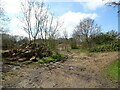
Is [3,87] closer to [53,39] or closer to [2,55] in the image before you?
[2,55]

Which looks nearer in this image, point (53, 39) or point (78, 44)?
point (53, 39)

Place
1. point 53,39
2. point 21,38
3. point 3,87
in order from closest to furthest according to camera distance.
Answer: point 3,87 → point 53,39 → point 21,38

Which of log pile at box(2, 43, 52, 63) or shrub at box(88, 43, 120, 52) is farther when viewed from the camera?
shrub at box(88, 43, 120, 52)

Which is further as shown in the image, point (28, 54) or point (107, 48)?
point (107, 48)

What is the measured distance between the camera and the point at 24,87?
11547mm

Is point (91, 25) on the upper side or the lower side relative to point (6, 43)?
upper

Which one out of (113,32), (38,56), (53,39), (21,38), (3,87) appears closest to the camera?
(3,87)

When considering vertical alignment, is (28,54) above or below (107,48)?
below

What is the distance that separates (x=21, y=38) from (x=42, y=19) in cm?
604

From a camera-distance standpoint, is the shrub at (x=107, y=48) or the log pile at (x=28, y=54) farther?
the shrub at (x=107, y=48)

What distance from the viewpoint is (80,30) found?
156ft

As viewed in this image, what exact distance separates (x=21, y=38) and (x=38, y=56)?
671 inches

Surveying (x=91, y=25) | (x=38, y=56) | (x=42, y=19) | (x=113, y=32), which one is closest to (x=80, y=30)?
(x=91, y=25)

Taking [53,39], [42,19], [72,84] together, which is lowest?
[72,84]
